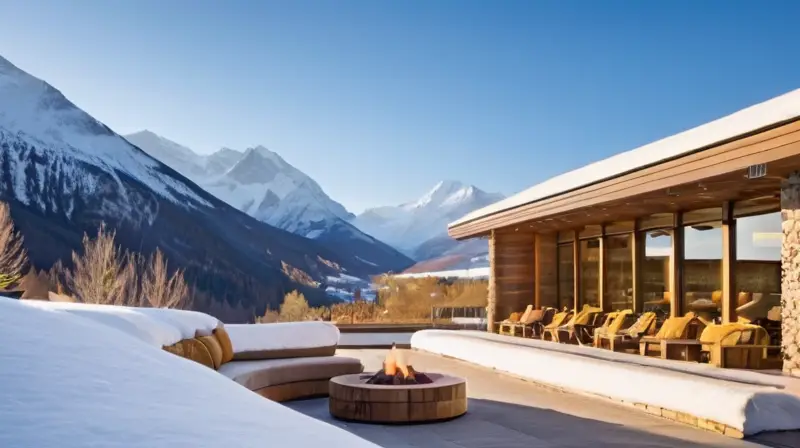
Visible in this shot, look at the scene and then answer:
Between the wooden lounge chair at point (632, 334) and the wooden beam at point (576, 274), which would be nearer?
the wooden lounge chair at point (632, 334)

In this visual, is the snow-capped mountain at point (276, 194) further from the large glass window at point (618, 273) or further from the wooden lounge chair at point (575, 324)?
the wooden lounge chair at point (575, 324)

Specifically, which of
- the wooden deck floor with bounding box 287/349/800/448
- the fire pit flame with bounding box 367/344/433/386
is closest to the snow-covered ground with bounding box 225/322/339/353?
the wooden deck floor with bounding box 287/349/800/448

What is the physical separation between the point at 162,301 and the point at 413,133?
11.5 metres

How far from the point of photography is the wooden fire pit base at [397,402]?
23.5ft

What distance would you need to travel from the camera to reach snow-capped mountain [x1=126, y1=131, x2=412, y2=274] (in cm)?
10106

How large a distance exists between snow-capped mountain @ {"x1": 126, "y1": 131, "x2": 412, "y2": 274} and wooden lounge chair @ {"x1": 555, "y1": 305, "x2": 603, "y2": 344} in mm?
79964

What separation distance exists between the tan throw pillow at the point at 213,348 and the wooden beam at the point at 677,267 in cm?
743

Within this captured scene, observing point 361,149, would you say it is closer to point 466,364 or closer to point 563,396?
point 466,364

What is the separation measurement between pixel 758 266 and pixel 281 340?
626cm

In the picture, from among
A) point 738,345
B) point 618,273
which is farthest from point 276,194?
point 738,345

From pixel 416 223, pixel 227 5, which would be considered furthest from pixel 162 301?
pixel 416 223

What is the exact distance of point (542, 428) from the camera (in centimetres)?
688

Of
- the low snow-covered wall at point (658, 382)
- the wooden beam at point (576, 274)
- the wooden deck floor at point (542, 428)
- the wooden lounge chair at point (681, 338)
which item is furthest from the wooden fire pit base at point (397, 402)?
the wooden beam at point (576, 274)

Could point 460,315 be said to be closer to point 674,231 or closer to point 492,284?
point 492,284
